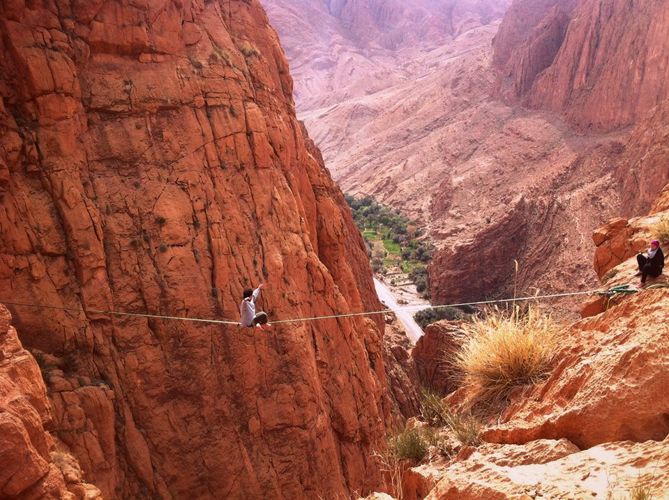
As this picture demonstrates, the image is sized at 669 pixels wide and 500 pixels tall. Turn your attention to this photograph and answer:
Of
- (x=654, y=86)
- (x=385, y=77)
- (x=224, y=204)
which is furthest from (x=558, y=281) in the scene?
(x=385, y=77)

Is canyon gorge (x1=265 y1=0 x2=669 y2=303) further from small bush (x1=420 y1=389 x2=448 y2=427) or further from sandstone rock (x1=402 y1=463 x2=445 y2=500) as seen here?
sandstone rock (x1=402 y1=463 x2=445 y2=500)

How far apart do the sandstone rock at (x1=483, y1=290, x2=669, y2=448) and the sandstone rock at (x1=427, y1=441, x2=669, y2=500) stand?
0.21 meters

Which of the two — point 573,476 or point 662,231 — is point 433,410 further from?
point 662,231

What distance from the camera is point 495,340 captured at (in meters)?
A: 5.96

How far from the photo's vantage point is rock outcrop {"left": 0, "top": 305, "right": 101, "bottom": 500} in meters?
6.11

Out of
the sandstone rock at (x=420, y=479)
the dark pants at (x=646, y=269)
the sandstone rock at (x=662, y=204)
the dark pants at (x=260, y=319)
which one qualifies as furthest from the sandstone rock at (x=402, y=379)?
the dark pants at (x=646, y=269)

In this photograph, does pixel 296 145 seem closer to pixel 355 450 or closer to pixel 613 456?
pixel 355 450

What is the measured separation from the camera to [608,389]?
14.2 ft

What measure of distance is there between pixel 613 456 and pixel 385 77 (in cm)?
12514

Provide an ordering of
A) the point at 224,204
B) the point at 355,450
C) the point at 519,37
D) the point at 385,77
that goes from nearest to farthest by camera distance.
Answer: the point at 224,204
the point at 355,450
the point at 519,37
the point at 385,77

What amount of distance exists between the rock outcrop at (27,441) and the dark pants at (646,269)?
7.36 metres

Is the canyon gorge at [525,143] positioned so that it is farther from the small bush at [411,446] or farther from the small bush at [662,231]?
the small bush at [411,446]

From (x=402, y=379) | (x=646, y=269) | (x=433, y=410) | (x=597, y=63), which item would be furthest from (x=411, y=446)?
(x=597, y=63)

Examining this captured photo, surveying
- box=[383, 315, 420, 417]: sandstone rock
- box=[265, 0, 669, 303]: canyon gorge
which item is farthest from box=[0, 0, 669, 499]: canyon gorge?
box=[265, 0, 669, 303]: canyon gorge
